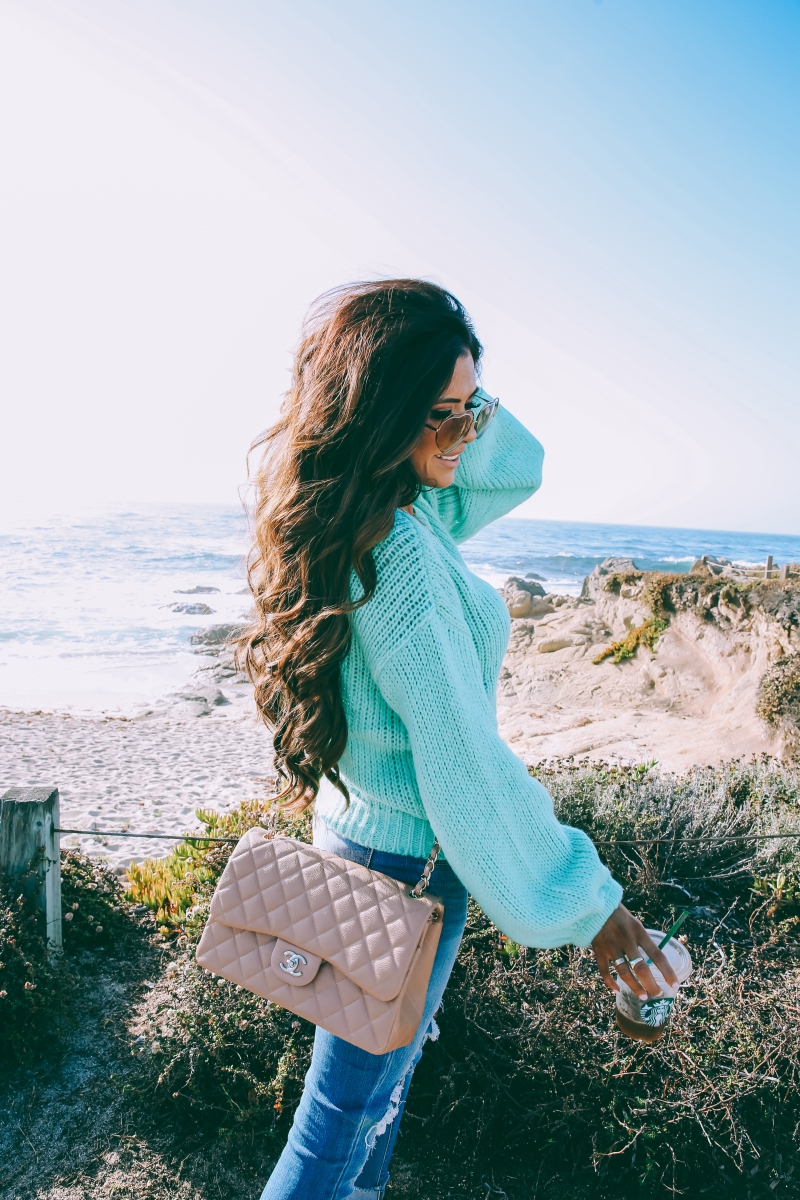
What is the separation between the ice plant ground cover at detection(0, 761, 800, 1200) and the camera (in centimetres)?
223

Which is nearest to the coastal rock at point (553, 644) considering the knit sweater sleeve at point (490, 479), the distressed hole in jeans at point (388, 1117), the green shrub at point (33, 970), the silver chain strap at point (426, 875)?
the green shrub at point (33, 970)

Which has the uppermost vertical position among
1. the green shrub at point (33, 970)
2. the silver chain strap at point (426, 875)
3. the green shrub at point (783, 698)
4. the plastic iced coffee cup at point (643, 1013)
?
the silver chain strap at point (426, 875)

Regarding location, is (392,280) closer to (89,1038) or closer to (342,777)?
(342,777)

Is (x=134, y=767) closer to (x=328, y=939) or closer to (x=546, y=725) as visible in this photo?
(x=546, y=725)

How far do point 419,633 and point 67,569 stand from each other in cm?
3611

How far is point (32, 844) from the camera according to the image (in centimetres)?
292

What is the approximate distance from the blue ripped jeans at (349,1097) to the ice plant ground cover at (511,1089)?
1194mm

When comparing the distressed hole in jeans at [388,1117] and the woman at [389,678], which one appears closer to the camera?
the woman at [389,678]

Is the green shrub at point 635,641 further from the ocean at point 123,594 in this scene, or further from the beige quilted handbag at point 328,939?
the beige quilted handbag at point 328,939

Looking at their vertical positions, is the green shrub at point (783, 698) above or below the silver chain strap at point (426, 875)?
below

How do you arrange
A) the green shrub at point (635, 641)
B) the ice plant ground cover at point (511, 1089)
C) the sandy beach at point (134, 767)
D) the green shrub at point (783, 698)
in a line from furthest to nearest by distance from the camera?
1. the green shrub at point (635, 641)
2. the green shrub at point (783, 698)
3. the sandy beach at point (134, 767)
4. the ice plant ground cover at point (511, 1089)

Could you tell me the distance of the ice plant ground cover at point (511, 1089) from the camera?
2.23m

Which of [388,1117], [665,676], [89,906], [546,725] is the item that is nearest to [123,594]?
[546,725]

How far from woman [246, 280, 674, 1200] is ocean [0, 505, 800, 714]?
0.48m
